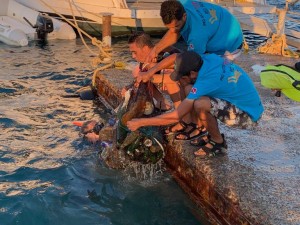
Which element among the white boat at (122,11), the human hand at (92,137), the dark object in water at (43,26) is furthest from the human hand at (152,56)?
the dark object in water at (43,26)

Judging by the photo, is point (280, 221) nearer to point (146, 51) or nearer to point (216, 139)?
point (216, 139)

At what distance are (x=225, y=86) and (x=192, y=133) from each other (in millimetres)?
941

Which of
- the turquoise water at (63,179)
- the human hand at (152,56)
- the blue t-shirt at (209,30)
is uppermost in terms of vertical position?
the blue t-shirt at (209,30)

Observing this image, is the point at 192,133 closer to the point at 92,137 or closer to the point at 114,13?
the point at 92,137

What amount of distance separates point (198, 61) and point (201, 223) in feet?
5.17

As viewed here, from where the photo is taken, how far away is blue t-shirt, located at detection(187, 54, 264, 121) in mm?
4445

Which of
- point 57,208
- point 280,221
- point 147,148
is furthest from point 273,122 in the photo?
point 57,208

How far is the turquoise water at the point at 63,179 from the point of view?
4.89 metres

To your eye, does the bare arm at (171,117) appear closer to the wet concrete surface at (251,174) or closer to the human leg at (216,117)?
the human leg at (216,117)

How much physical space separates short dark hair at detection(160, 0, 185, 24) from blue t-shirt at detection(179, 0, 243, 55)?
26 centimetres

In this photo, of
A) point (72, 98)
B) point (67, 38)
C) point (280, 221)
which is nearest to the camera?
point (280, 221)

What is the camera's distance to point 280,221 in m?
3.86

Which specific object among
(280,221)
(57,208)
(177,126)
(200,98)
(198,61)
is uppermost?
(198,61)

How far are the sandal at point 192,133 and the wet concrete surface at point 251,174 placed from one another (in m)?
0.07
